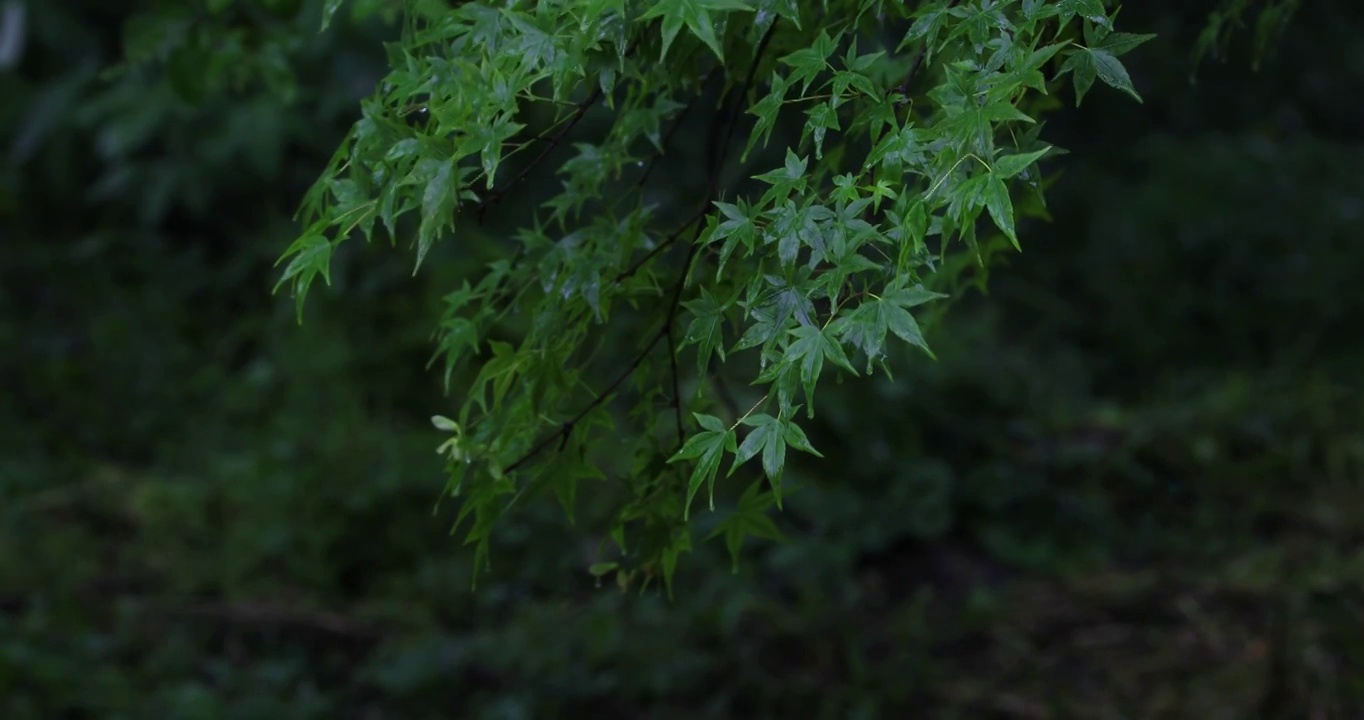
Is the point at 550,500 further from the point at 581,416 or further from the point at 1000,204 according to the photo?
the point at 1000,204

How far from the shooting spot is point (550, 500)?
14.4 ft

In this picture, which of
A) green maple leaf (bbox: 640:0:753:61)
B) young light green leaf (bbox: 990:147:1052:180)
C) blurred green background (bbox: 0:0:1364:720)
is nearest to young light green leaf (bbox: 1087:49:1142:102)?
young light green leaf (bbox: 990:147:1052:180)

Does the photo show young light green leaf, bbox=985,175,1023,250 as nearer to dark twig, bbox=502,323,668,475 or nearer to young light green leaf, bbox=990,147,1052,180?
young light green leaf, bbox=990,147,1052,180

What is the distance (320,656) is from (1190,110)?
469 cm

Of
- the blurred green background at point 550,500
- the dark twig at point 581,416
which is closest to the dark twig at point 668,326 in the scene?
the dark twig at point 581,416

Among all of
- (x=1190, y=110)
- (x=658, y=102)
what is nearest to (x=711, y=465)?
(x=658, y=102)

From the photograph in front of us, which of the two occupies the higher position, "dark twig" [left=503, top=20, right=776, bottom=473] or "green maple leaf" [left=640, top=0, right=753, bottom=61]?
"green maple leaf" [left=640, top=0, right=753, bottom=61]

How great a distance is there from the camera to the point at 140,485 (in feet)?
15.2

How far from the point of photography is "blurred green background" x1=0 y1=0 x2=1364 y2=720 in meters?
3.84

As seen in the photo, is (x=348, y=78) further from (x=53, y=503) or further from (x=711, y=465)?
(x=711, y=465)

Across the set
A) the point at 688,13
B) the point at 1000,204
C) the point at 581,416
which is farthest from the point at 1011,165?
the point at 581,416

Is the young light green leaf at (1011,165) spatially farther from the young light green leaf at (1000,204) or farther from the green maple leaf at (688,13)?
the green maple leaf at (688,13)

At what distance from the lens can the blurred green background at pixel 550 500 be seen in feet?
12.6

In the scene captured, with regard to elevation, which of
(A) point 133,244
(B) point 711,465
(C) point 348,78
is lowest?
(A) point 133,244
